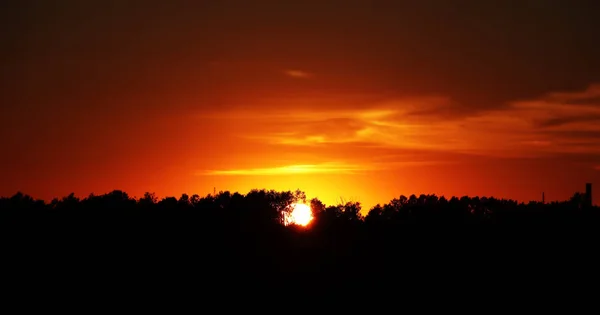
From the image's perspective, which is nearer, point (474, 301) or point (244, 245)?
point (474, 301)

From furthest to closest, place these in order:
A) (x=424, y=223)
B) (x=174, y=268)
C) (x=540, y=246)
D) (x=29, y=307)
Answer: (x=424, y=223) < (x=540, y=246) < (x=174, y=268) < (x=29, y=307)

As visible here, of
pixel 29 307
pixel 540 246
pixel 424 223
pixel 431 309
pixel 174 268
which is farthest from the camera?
pixel 424 223

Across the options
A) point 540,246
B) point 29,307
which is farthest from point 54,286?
point 540,246

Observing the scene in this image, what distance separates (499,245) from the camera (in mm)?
73625

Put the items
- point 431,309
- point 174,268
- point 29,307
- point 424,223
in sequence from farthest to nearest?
point 424,223 < point 174,268 < point 431,309 < point 29,307

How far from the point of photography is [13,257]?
6675 centimetres

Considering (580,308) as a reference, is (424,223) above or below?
above

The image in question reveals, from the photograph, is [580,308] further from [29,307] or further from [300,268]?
[29,307]

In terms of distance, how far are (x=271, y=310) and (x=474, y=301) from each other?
16188 mm

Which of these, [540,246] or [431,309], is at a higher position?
[540,246]

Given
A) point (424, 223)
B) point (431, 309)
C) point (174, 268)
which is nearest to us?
point (431, 309)

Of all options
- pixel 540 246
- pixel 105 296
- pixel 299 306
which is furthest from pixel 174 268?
pixel 540 246

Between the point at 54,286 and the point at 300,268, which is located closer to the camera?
the point at 54,286

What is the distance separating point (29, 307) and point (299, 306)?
20718 millimetres
